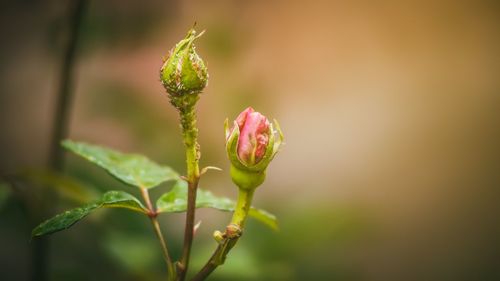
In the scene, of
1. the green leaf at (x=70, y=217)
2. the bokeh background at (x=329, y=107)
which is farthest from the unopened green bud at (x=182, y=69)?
the bokeh background at (x=329, y=107)

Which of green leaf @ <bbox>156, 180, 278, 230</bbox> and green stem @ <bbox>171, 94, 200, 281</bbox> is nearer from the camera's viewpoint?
green stem @ <bbox>171, 94, 200, 281</bbox>

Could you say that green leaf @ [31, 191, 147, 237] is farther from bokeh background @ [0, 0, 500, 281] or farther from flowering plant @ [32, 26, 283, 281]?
bokeh background @ [0, 0, 500, 281]

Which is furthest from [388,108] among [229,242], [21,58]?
[229,242]

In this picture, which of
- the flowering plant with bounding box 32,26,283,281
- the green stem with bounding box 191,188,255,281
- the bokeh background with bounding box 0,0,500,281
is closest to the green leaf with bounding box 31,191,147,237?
the flowering plant with bounding box 32,26,283,281

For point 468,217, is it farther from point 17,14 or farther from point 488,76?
point 17,14

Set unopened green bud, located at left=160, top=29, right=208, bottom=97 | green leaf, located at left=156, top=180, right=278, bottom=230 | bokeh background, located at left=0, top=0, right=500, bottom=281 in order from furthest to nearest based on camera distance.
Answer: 1. bokeh background, located at left=0, top=0, right=500, bottom=281
2. green leaf, located at left=156, top=180, right=278, bottom=230
3. unopened green bud, located at left=160, top=29, right=208, bottom=97

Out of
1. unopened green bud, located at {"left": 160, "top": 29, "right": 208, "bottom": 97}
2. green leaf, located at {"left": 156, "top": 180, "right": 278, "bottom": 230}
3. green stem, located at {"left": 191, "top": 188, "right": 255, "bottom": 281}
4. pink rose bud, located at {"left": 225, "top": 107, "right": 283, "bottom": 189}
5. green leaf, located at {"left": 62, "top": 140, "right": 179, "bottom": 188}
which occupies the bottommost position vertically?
green stem, located at {"left": 191, "top": 188, "right": 255, "bottom": 281}

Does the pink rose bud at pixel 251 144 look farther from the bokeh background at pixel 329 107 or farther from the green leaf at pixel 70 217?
the bokeh background at pixel 329 107

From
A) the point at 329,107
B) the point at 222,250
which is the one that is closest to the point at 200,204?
the point at 222,250
